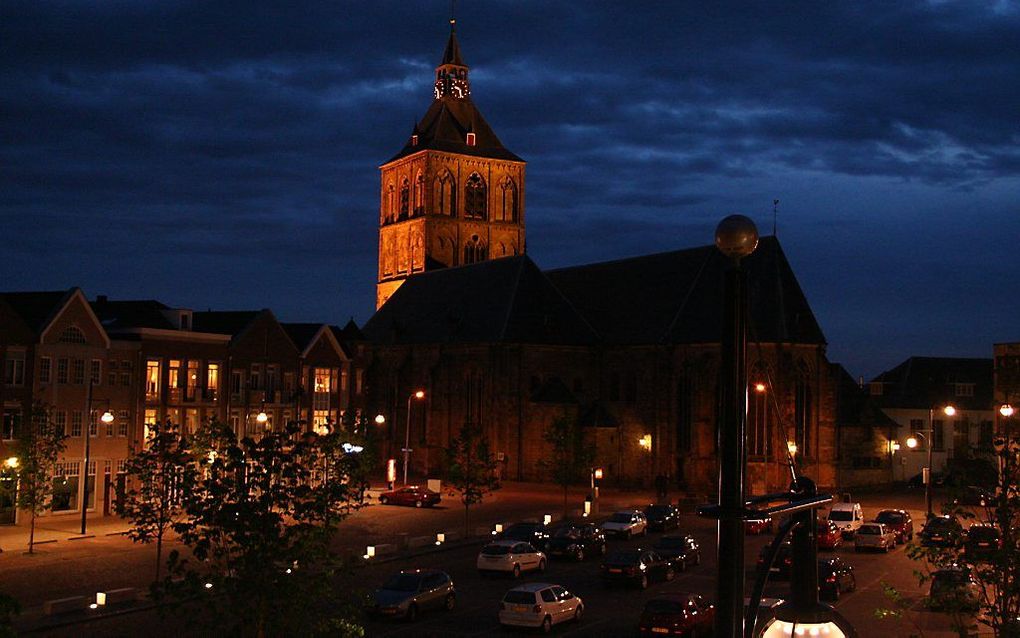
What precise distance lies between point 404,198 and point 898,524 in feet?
237

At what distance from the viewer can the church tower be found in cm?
10831

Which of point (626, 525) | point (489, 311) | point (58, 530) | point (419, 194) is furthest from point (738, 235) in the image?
point (419, 194)

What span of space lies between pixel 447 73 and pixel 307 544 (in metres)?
102

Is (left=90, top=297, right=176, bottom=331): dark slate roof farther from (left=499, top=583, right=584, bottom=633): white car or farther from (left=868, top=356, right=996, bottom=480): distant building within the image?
(left=868, top=356, right=996, bottom=480): distant building

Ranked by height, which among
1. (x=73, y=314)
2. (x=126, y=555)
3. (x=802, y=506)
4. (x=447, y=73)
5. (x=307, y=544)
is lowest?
(x=126, y=555)

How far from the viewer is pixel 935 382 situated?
90.2 metres

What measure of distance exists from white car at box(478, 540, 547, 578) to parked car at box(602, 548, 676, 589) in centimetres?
314

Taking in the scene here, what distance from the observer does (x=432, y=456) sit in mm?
84750

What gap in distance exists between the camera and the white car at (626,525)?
50.2 m

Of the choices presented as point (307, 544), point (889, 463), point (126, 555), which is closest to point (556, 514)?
point (126, 555)

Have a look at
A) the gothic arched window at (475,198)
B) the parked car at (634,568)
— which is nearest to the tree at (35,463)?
the parked car at (634,568)

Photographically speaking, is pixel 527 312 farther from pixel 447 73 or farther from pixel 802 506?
pixel 802 506

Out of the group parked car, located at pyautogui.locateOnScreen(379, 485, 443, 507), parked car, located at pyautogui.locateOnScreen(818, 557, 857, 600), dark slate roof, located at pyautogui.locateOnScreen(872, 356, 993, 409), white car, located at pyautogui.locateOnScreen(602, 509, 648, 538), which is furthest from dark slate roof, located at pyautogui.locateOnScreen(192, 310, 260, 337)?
dark slate roof, located at pyautogui.locateOnScreen(872, 356, 993, 409)

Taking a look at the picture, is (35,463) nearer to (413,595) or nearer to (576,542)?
(413,595)
